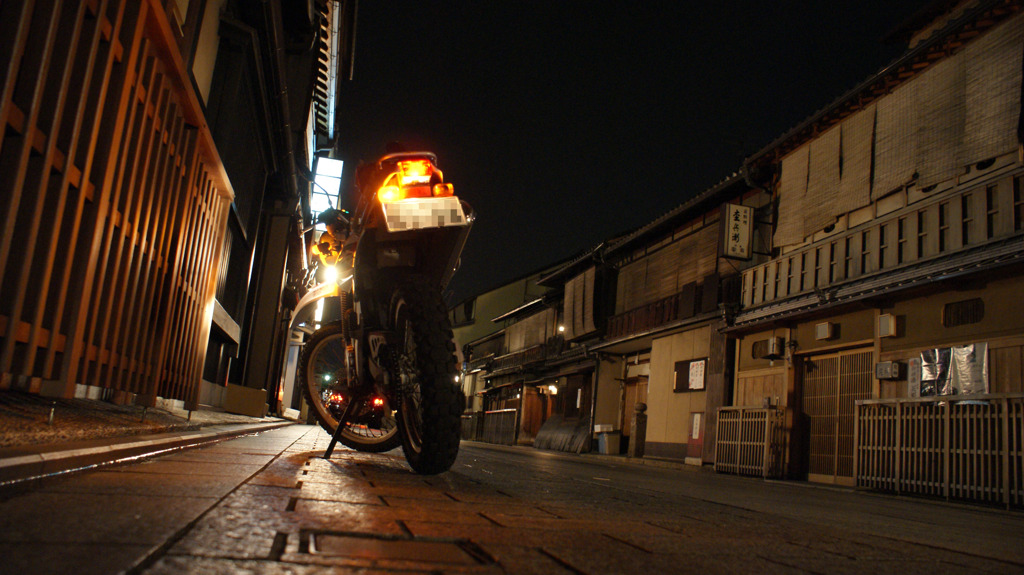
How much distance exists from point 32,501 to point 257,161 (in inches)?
499

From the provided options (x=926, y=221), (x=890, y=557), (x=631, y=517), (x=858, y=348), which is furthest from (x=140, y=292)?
(x=858, y=348)

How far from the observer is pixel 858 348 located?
1314cm

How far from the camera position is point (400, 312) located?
3.97 m

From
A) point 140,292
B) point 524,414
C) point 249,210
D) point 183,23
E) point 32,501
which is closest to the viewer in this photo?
point 32,501

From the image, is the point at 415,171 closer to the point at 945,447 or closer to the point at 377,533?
the point at 377,533

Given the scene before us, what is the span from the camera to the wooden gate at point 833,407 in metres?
12.9

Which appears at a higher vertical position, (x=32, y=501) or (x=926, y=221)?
(x=926, y=221)

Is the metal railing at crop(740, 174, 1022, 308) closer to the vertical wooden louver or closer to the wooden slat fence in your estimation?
the vertical wooden louver

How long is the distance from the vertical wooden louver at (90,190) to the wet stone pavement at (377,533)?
0.71 meters

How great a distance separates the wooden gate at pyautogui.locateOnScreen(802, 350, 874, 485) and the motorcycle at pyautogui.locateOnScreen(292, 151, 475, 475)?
11.0 meters

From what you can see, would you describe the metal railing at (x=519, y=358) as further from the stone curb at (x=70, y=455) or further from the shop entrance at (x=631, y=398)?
the stone curb at (x=70, y=455)

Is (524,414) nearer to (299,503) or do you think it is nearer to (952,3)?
(952,3)

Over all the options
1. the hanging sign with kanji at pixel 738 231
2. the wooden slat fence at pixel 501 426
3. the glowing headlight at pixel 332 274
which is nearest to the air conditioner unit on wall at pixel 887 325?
the hanging sign with kanji at pixel 738 231

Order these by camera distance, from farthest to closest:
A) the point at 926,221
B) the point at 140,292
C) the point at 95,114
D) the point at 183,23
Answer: the point at 926,221, the point at 183,23, the point at 140,292, the point at 95,114
